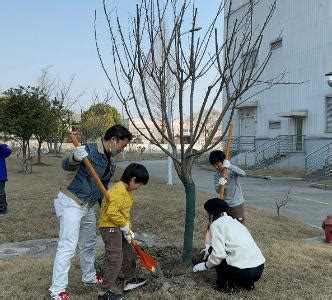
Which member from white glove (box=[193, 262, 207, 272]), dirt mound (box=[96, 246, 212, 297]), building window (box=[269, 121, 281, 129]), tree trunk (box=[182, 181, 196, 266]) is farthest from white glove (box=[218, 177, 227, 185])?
building window (box=[269, 121, 281, 129])

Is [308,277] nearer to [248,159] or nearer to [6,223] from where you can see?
[6,223]

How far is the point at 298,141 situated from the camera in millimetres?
24125

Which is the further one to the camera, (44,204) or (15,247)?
(44,204)

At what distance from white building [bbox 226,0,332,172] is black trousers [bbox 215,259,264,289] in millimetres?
17599

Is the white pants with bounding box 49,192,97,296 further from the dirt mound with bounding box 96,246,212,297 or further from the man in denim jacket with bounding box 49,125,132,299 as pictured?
the dirt mound with bounding box 96,246,212,297

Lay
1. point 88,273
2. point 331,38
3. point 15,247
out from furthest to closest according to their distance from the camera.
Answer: point 331,38, point 15,247, point 88,273

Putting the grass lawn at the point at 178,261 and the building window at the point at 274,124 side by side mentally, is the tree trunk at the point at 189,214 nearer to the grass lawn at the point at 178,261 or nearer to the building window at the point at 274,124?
the grass lawn at the point at 178,261

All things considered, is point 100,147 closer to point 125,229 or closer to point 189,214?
point 125,229

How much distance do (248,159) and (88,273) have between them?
2315cm

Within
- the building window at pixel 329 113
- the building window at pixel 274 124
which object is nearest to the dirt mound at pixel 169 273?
the building window at pixel 329 113

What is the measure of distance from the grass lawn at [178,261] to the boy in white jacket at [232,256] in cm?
14

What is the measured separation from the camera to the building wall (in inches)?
864

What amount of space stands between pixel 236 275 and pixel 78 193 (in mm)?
1519

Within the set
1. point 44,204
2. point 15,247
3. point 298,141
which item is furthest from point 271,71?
point 15,247
